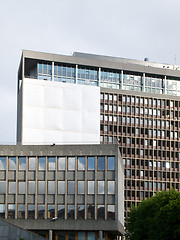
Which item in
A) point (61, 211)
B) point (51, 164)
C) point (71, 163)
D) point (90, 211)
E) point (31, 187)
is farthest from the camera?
point (51, 164)

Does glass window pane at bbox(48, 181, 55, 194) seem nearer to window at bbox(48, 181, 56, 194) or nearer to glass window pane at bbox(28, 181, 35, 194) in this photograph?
window at bbox(48, 181, 56, 194)

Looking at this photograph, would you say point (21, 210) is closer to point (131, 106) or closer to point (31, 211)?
point (31, 211)

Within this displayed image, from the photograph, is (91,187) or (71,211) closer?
(71,211)

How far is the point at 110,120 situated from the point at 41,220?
7101 centimetres

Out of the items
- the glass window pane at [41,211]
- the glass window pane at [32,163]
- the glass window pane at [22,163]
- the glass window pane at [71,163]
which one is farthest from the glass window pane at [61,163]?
the glass window pane at [41,211]

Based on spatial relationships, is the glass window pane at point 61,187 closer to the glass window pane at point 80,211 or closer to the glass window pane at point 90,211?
the glass window pane at point 80,211

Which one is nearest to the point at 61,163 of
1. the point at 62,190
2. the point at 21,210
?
the point at 62,190

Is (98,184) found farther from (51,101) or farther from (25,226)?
(51,101)

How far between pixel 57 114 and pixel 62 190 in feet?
178

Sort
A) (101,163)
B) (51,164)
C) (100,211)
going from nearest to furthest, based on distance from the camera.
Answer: (100,211) < (101,163) < (51,164)

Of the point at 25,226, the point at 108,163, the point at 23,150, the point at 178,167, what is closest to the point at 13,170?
the point at 23,150

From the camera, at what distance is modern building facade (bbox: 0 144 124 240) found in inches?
2625

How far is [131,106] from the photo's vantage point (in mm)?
139875

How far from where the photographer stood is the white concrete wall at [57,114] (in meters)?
118
